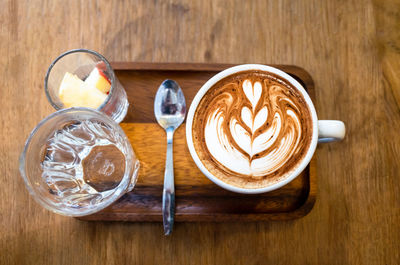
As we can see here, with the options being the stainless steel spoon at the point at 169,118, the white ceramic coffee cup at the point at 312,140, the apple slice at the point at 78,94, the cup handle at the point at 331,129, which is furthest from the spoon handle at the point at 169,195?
the cup handle at the point at 331,129

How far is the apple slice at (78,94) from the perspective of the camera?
0.75m

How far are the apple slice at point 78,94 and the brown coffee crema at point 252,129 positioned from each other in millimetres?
266

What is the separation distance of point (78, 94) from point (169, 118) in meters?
0.25

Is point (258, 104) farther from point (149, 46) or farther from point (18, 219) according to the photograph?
point (18, 219)

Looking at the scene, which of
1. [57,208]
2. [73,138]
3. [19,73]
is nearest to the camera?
[57,208]

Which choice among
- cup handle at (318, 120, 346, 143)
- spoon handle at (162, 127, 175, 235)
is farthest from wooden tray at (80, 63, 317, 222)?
cup handle at (318, 120, 346, 143)

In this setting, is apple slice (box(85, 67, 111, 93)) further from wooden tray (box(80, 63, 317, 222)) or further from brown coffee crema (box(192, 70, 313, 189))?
brown coffee crema (box(192, 70, 313, 189))

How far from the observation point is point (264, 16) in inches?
37.7

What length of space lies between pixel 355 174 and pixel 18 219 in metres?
1.04

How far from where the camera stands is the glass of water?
695mm

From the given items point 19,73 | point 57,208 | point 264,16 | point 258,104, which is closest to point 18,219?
point 57,208

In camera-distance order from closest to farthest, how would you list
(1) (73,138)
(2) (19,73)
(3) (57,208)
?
(3) (57,208) < (1) (73,138) < (2) (19,73)

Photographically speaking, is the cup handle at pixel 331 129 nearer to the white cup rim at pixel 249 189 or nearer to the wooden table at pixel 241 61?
the white cup rim at pixel 249 189

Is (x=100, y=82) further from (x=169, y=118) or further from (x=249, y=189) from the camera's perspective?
(x=249, y=189)
